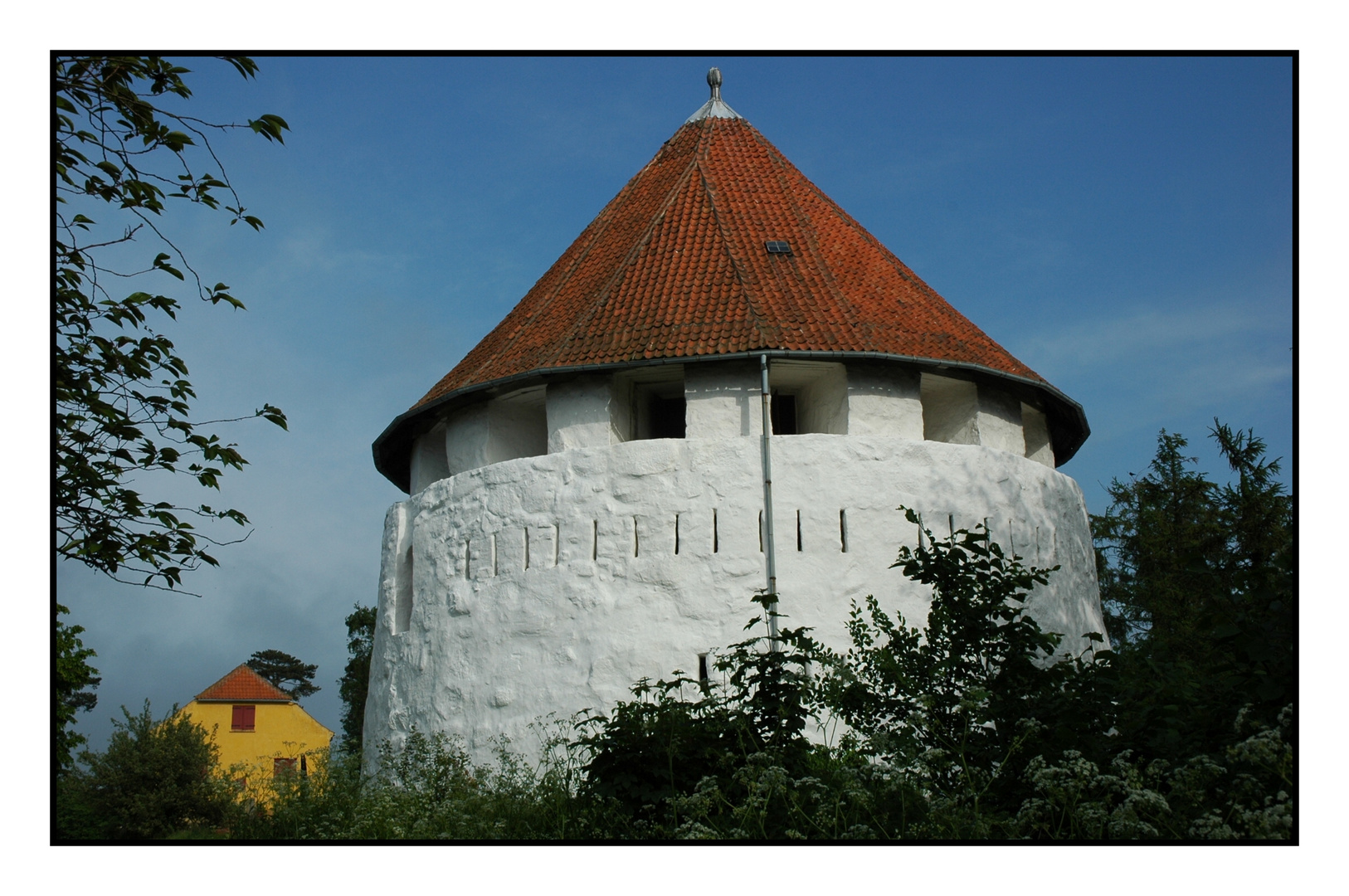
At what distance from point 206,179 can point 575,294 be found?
6.33 m

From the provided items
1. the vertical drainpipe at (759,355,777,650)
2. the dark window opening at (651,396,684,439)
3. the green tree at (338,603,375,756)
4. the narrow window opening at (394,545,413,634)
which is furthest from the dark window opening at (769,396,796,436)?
the green tree at (338,603,375,756)

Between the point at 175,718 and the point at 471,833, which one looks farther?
the point at 175,718

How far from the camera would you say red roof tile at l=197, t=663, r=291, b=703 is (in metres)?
27.7

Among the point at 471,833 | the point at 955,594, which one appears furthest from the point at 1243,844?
the point at 471,833

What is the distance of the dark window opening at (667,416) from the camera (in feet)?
42.6

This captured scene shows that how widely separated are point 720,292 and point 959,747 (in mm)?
7043

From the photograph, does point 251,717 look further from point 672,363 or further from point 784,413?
point 672,363

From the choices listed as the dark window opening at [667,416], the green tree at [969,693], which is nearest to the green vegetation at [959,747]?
the green tree at [969,693]

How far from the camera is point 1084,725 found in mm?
6535

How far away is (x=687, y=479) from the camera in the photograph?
37.9 ft

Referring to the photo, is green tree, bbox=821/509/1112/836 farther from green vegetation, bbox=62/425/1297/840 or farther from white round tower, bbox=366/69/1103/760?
white round tower, bbox=366/69/1103/760

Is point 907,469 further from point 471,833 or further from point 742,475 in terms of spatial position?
point 471,833

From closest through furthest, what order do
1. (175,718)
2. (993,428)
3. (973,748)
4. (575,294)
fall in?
(973,748) < (993,428) < (575,294) < (175,718)

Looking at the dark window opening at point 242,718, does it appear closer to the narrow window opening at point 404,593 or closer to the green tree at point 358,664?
the green tree at point 358,664
